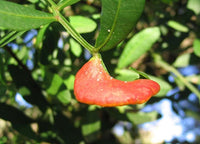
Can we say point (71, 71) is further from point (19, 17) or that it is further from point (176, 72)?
point (176, 72)

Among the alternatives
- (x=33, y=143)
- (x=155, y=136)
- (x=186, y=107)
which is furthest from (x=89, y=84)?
(x=155, y=136)

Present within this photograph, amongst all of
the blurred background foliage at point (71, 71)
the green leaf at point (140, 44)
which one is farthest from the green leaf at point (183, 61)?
the green leaf at point (140, 44)

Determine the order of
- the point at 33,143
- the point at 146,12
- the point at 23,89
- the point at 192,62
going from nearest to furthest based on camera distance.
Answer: the point at 23,89 → the point at 33,143 → the point at 192,62 → the point at 146,12

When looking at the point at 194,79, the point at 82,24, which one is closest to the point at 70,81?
the point at 82,24

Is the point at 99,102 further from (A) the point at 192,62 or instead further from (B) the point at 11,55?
(A) the point at 192,62

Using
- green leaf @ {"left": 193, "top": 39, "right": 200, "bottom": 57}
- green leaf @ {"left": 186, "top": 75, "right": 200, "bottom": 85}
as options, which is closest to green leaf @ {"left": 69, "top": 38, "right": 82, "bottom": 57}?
green leaf @ {"left": 193, "top": 39, "right": 200, "bottom": 57}

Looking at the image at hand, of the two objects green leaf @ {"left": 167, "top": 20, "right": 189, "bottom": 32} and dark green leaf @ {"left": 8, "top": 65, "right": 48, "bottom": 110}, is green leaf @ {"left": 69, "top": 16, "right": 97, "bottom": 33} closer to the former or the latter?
dark green leaf @ {"left": 8, "top": 65, "right": 48, "bottom": 110}
